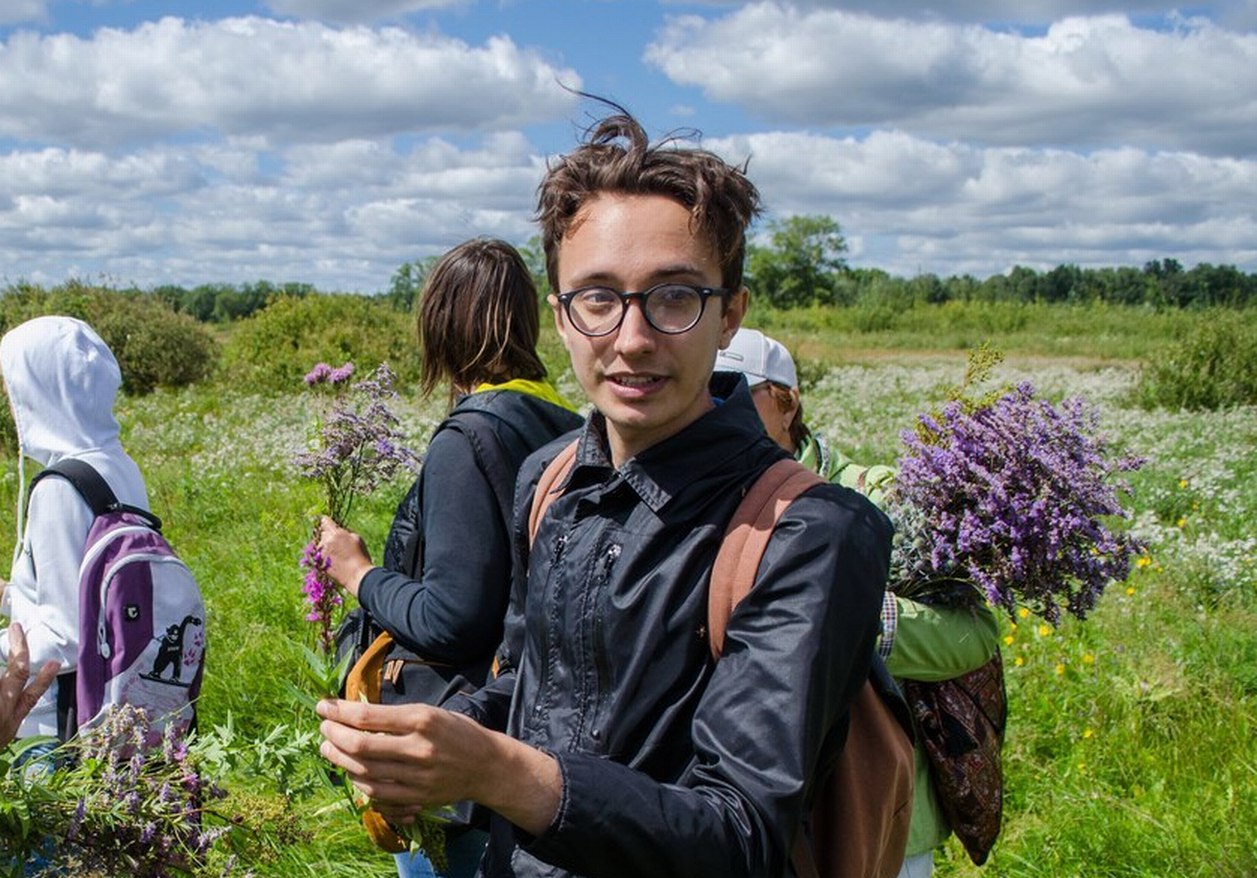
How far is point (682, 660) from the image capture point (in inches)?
60.0

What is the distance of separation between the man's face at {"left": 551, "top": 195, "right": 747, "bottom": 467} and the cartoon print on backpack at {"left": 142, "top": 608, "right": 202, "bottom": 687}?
→ 1710 millimetres

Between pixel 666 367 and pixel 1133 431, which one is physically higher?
pixel 666 367

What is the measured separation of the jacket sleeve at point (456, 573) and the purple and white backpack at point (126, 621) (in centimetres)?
67

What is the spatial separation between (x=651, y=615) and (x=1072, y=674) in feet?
14.6

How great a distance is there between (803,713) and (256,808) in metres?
0.86

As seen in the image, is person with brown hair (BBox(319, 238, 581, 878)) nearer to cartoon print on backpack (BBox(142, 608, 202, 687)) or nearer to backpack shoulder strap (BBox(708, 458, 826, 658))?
cartoon print on backpack (BBox(142, 608, 202, 687))

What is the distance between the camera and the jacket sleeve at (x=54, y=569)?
2789 millimetres

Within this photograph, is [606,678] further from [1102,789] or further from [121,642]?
[1102,789]

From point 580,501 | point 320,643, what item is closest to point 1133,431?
point 320,643

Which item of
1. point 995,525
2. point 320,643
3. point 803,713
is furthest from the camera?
point 320,643

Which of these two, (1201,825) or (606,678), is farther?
(1201,825)

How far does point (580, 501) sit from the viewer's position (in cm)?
171

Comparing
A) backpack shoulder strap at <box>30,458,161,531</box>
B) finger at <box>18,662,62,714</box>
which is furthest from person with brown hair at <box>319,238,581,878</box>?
finger at <box>18,662,62,714</box>

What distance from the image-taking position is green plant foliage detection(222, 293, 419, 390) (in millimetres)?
19781
